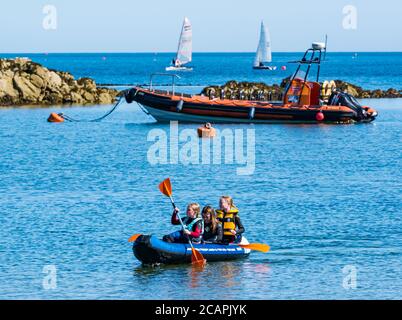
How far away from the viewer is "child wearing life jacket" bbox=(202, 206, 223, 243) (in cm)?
2619

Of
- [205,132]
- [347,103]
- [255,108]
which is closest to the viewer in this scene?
[205,132]

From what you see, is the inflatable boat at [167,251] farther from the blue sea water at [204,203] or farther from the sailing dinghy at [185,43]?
the sailing dinghy at [185,43]

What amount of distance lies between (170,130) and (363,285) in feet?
143

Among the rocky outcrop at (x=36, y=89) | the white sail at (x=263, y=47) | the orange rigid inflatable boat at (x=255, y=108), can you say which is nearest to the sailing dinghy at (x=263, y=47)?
the white sail at (x=263, y=47)

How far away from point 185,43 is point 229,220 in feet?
318

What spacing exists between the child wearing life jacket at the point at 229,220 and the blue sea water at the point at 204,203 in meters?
0.71

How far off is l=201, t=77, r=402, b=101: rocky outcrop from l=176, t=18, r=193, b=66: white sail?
16.9 meters

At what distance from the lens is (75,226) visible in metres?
32.2

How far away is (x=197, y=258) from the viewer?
26156 mm

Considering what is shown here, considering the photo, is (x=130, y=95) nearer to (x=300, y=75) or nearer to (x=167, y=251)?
(x=300, y=75)

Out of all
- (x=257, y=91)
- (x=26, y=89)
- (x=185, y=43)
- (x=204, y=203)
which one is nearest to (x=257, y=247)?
(x=204, y=203)
